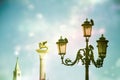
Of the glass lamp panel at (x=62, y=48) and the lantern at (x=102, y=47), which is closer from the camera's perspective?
the lantern at (x=102, y=47)

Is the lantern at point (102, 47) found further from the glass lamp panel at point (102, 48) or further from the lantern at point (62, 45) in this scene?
the lantern at point (62, 45)

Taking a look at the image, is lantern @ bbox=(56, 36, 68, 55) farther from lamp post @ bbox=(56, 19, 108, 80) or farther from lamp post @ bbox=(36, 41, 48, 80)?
lamp post @ bbox=(36, 41, 48, 80)

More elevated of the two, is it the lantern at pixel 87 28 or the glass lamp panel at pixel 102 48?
the lantern at pixel 87 28

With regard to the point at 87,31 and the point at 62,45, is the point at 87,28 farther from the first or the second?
the point at 62,45

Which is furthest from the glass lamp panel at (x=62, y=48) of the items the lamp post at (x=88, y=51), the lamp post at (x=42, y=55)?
the lamp post at (x=42, y=55)

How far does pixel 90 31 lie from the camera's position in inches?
617

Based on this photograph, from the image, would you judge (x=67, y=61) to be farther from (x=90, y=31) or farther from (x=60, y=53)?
(x=90, y=31)

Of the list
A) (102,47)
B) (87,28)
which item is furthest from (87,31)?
(102,47)

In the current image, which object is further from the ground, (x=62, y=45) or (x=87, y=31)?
(x=87, y=31)

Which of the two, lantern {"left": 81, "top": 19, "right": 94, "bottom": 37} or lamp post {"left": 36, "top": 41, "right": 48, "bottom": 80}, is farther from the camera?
lamp post {"left": 36, "top": 41, "right": 48, "bottom": 80}

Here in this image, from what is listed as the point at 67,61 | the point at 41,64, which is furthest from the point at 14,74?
the point at 67,61

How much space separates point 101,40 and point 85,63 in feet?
3.23

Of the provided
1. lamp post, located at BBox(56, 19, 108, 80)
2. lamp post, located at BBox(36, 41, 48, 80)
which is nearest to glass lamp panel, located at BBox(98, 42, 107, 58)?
lamp post, located at BBox(56, 19, 108, 80)

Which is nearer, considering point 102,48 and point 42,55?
point 102,48
